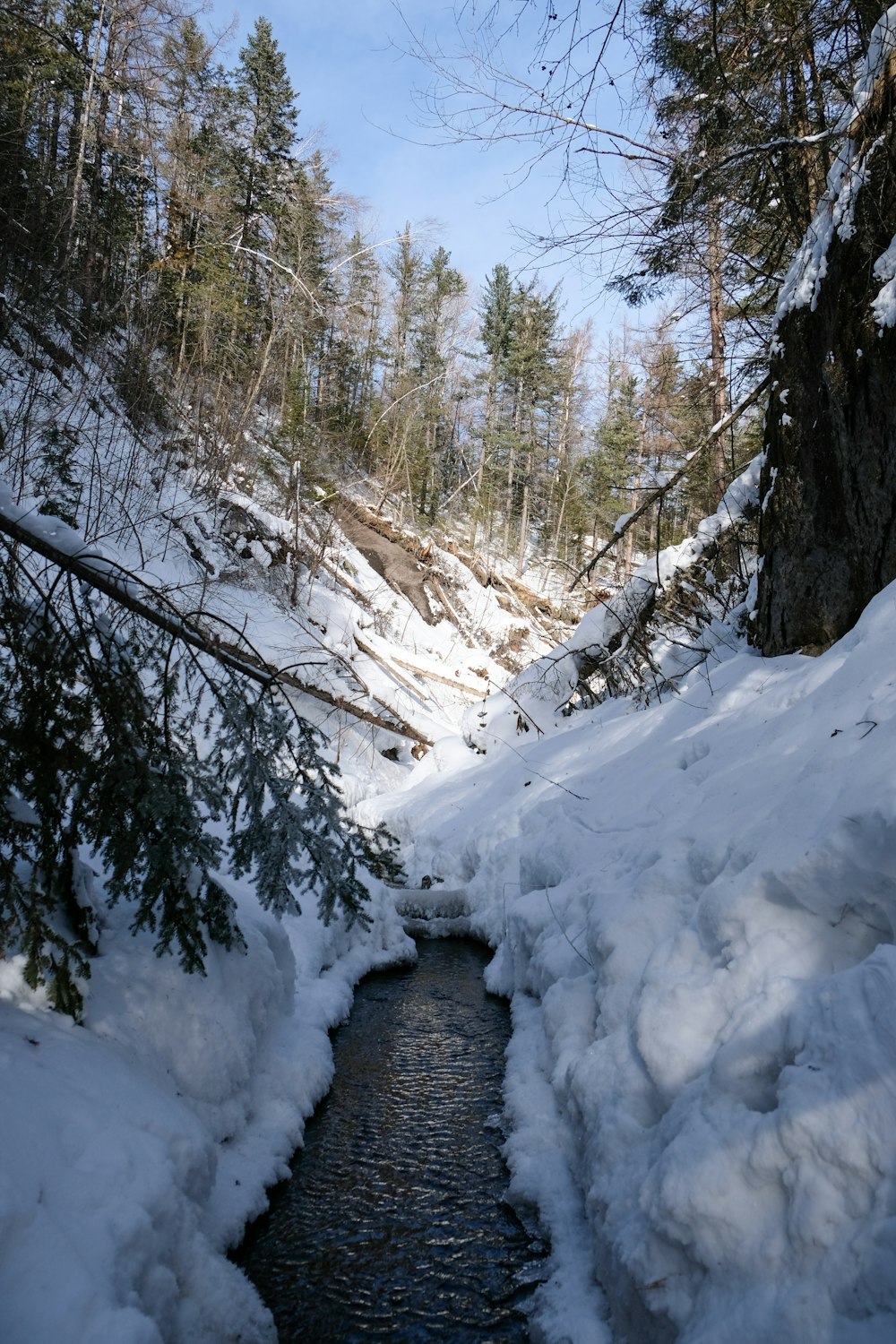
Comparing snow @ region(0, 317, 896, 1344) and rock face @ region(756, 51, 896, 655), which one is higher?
rock face @ region(756, 51, 896, 655)

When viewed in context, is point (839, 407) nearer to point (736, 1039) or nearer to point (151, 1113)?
point (736, 1039)

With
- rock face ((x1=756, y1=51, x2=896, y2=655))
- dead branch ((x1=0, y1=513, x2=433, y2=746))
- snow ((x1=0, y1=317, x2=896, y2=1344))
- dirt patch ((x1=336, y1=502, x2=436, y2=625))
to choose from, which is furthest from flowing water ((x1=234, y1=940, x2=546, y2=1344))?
dirt patch ((x1=336, y1=502, x2=436, y2=625))

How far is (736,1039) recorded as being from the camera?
2.49 m

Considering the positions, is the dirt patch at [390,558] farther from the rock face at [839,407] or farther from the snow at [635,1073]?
the snow at [635,1073]

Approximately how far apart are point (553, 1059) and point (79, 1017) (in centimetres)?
254

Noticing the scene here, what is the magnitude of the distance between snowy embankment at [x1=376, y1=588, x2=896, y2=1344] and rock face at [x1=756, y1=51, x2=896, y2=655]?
591 mm

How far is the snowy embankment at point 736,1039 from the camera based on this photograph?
192 centimetres

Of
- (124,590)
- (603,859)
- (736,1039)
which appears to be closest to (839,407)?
(603,859)

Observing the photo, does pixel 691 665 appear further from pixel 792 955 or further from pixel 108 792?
pixel 108 792

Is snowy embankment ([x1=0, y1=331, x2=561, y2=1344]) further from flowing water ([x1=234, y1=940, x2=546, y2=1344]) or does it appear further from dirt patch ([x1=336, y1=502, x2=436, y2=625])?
dirt patch ([x1=336, y1=502, x2=436, y2=625])

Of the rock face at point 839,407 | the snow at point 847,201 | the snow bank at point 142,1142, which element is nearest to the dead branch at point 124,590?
the snow bank at point 142,1142

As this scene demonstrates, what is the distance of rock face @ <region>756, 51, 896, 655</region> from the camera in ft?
14.8

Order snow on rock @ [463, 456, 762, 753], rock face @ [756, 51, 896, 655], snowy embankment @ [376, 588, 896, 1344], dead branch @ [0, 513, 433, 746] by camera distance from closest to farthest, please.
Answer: snowy embankment @ [376, 588, 896, 1344], dead branch @ [0, 513, 433, 746], rock face @ [756, 51, 896, 655], snow on rock @ [463, 456, 762, 753]

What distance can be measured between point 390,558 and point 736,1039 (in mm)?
20804
